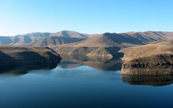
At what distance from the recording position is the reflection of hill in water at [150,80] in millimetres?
94188

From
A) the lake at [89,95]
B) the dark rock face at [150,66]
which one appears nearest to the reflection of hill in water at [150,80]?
the lake at [89,95]

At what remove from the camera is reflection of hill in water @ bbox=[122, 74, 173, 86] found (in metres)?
94.2

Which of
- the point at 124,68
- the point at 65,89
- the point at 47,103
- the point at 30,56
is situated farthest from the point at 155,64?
the point at 30,56

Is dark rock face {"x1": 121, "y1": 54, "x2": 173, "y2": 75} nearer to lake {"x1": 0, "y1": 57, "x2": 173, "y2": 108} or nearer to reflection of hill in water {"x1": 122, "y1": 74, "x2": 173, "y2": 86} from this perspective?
reflection of hill in water {"x1": 122, "y1": 74, "x2": 173, "y2": 86}

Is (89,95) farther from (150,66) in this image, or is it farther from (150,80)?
(150,66)

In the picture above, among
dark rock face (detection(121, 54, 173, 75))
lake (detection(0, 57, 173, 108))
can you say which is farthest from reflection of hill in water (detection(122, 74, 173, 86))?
dark rock face (detection(121, 54, 173, 75))

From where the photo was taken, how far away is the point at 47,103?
62.2 metres

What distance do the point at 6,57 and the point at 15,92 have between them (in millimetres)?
119282

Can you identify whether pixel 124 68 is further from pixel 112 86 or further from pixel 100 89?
pixel 100 89

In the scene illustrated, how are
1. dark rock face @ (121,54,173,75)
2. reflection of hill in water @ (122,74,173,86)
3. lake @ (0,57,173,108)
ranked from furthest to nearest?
dark rock face @ (121,54,173,75)
reflection of hill in water @ (122,74,173,86)
lake @ (0,57,173,108)

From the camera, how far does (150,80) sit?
100688 mm

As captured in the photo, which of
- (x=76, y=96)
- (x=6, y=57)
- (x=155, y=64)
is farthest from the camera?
(x=6, y=57)

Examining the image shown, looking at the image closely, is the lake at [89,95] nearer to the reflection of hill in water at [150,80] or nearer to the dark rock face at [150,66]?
the reflection of hill in water at [150,80]

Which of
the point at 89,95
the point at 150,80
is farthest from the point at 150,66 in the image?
the point at 89,95
